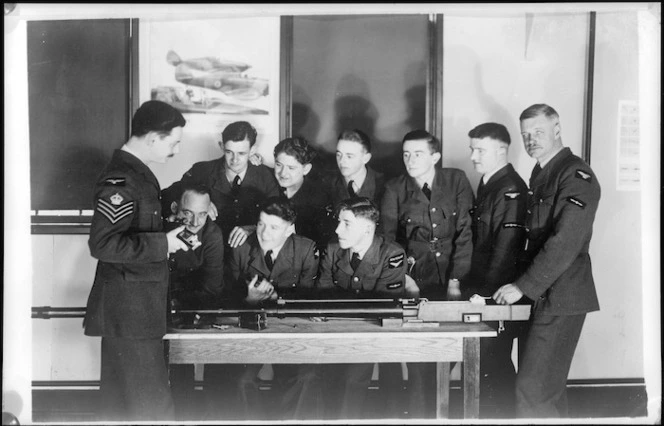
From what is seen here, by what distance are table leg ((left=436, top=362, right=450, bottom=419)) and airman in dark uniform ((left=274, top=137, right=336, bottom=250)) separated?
533 mm

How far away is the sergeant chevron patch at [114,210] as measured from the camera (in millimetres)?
1602

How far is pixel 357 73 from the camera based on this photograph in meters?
1.87

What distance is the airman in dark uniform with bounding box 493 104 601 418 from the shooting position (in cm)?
175

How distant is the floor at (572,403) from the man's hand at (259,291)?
14.3 inches

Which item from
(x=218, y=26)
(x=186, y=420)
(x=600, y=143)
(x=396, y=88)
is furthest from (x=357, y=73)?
(x=186, y=420)

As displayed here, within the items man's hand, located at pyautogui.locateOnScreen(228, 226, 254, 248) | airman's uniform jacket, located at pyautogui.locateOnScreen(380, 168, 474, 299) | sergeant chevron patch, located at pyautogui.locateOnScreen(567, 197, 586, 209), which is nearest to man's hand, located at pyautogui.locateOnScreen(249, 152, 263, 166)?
man's hand, located at pyautogui.locateOnScreen(228, 226, 254, 248)

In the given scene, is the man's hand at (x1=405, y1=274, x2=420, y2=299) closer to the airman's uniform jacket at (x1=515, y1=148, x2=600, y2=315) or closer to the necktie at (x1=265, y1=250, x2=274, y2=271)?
the airman's uniform jacket at (x1=515, y1=148, x2=600, y2=315)

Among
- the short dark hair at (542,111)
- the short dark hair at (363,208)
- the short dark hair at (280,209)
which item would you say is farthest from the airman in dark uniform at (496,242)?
the short dark hair at (280,209)

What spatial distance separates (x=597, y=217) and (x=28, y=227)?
1823mm

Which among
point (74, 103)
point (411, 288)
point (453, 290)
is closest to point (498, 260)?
point (453, 290)

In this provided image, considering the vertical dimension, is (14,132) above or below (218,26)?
below

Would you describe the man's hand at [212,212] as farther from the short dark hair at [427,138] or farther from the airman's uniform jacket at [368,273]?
the short dark hair at [427,138]

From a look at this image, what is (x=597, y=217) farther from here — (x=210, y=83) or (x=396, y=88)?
(x=210, y=83)

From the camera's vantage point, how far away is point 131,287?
5.40 ft
